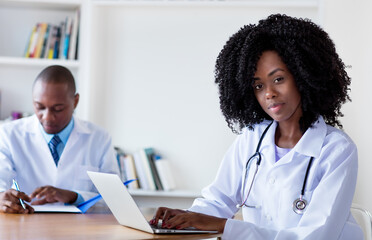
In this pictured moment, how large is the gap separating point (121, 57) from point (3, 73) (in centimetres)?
87

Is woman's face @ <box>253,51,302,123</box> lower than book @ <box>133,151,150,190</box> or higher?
higher

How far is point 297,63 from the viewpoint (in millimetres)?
1810

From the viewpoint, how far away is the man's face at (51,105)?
258 centimetres

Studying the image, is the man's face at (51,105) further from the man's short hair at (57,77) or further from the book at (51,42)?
the book at (51,42)

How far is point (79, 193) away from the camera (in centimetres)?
243

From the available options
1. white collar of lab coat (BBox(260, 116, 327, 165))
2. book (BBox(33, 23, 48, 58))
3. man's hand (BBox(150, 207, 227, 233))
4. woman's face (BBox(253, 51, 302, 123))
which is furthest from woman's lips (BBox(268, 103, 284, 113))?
book (BBox(33, 23, 48, 58))

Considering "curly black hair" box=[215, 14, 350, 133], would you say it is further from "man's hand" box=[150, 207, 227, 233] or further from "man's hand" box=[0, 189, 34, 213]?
"man's hand" box=[0, 189, 34, 213]

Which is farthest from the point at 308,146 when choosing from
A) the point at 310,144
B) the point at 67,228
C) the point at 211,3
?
the point at 211,3

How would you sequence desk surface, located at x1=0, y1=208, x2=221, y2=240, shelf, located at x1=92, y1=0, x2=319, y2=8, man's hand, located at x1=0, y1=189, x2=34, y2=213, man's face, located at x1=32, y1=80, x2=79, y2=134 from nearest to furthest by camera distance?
desk surface, located at x1=0, y1=208, x2=221, y2=240
man's hand, located at x1=0, y1=189, x2=34, y2=213
man's face, located at x1=32, y1=80, x2=79, y2=134
shelf, located at x1=92, y1=0, x2=319, y2=8

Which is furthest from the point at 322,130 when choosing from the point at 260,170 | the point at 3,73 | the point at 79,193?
the point at 3,73

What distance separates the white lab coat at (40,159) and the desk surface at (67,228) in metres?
0.54

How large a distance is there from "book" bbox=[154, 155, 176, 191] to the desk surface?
5.22 ft

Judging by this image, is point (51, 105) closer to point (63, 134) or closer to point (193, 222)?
point (63, 134)

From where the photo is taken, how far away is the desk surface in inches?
64.3
